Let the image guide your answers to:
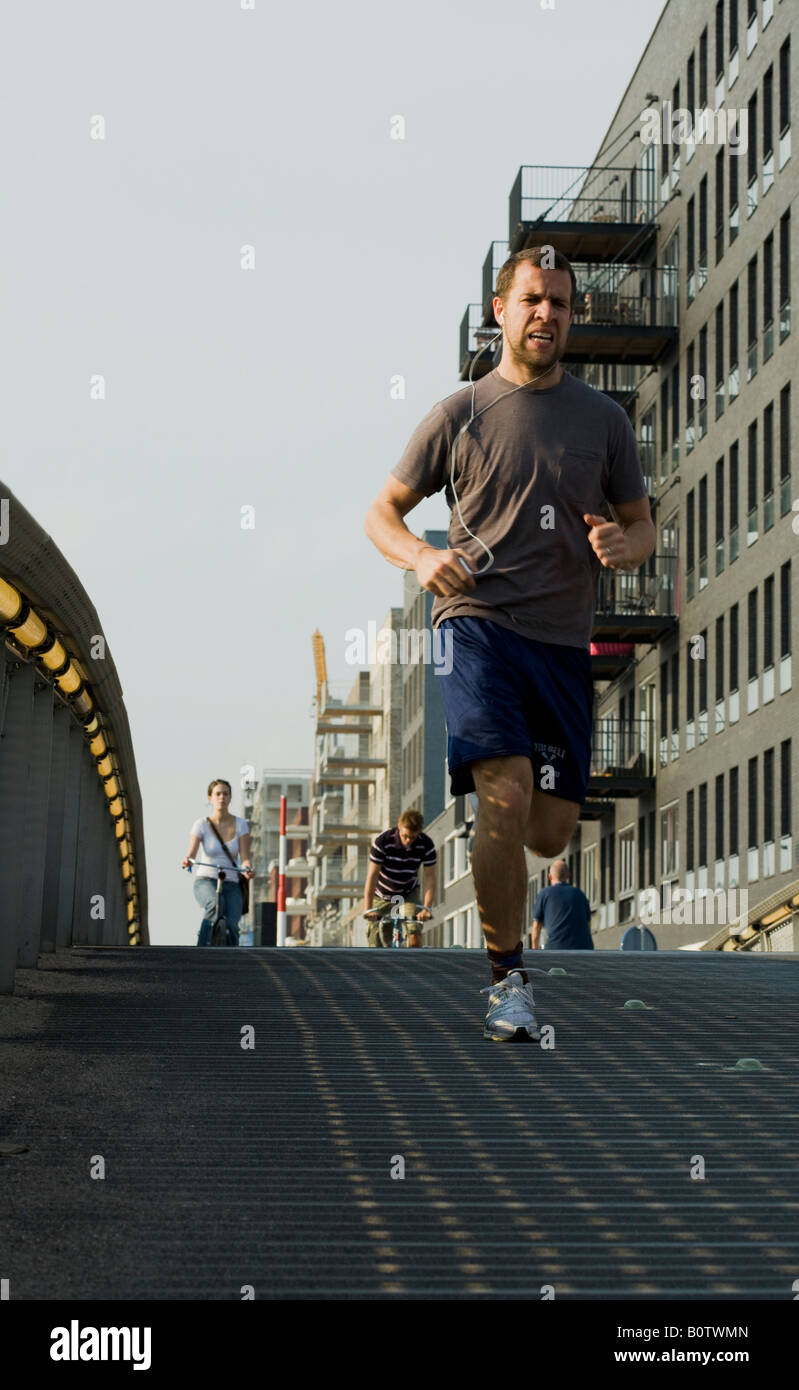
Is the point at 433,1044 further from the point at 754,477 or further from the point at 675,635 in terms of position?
the point at 675,635

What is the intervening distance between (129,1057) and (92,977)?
289cm

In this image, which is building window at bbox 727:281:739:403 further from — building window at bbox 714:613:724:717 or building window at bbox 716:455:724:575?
building window at bbox 714:613:724:717

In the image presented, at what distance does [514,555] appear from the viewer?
675 cm

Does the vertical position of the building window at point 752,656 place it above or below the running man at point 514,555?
above

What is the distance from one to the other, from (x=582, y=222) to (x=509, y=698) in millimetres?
44653

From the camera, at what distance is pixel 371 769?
11100cm

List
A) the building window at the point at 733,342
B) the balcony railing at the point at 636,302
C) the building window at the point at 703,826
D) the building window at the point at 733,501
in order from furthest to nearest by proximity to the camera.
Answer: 1. the balcony railing at the point at 636,302
2. the building window at the point at 703,826
3. the building window at the point at 733,342
4. the building window at the point at 733,501

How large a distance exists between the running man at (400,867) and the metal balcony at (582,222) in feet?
97.5

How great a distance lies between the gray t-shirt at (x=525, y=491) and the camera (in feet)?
22.1

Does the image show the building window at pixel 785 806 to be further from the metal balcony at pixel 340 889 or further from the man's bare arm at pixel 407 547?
the metal balcony at pixel 340 889

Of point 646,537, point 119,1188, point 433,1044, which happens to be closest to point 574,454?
point 646,537

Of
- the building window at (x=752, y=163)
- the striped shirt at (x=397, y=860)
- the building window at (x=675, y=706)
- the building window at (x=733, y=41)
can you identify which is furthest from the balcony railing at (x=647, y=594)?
the striped shirt at (x=397, y=860)

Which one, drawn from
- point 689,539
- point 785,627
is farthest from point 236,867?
point 689,539

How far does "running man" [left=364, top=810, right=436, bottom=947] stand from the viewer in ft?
57.9
